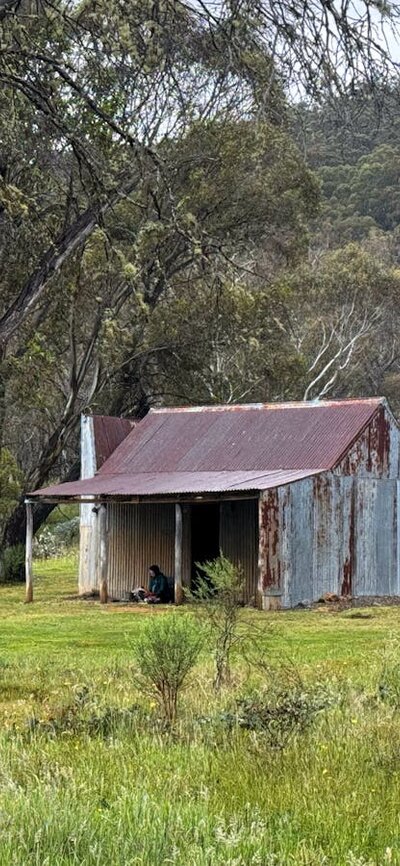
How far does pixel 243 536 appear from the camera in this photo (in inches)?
1089

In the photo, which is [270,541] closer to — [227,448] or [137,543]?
[227,448]

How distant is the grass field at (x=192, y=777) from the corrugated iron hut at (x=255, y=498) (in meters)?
12.8

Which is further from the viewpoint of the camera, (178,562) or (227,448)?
(227,448)

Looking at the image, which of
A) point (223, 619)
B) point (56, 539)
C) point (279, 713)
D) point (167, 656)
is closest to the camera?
point (279, 713)

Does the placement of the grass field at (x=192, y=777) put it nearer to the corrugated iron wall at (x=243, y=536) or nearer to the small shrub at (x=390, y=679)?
the small shrub at (x=390, y=679)

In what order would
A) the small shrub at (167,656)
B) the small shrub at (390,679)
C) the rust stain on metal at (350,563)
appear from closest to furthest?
1. the small shrub at (167,656)
2. the small shrub at (390,679)
3. the rust stain on metal at (350,563)

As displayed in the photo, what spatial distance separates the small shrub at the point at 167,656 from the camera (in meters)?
9.75

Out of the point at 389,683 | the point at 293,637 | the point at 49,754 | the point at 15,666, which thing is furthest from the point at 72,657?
the point at 49,754

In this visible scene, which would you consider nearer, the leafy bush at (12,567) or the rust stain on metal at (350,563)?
the rust stain on metal at (350,563)

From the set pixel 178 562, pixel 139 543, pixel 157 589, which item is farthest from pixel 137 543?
pixel 178 562

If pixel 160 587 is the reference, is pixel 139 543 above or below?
above

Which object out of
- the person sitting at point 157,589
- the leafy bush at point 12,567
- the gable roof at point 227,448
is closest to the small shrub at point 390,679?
the gable roof at point 227,448

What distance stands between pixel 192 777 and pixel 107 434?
24.2m

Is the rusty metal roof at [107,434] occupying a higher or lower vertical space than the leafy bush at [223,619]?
higher
